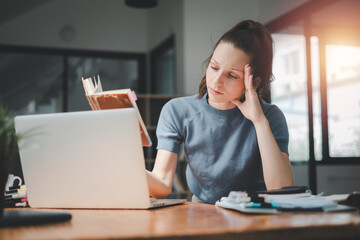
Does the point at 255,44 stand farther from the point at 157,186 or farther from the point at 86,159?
the point at 86,159

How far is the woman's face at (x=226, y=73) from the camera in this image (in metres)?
1.57

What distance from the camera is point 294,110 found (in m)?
4.70

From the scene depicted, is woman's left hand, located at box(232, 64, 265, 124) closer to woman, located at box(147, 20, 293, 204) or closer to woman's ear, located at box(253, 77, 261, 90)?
woman, located at box(147, 20, 293, 204)

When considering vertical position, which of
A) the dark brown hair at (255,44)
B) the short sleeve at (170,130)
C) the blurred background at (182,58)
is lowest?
the short sleeve at (170,130)

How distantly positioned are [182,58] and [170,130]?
3562 millimetres

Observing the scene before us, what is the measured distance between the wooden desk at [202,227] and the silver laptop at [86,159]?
0.39 ft

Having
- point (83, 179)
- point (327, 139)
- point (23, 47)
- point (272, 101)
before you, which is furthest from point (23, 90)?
point (83, 179)

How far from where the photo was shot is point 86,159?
1133mm

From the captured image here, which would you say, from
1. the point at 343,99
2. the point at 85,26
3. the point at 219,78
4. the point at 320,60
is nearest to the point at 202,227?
the point at 219,78

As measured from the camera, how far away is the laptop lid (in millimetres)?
1099

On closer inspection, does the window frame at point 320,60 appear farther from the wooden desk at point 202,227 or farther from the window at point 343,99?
the wooden desk at point 202,227

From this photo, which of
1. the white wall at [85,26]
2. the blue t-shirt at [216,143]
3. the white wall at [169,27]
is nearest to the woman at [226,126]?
the blue t-shirt at [216,143]

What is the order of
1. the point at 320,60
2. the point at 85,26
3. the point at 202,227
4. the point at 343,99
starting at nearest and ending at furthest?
the point at 202,227, the point at 320,60, the point at 343,99, the point at 85,26

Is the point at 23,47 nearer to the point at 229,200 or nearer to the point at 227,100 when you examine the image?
the point at 227,100
